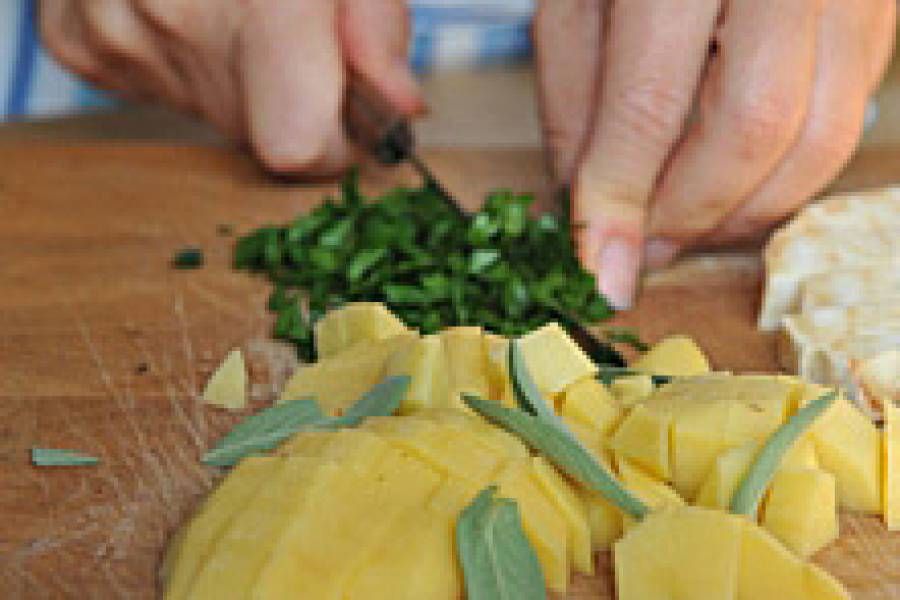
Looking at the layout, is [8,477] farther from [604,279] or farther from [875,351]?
[875,351]

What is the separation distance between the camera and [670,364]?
1711 mm

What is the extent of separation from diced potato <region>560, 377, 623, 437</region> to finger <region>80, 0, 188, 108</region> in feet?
5.62

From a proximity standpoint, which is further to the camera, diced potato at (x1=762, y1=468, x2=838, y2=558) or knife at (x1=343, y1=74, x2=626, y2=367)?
knife at (x1=343, y1=74, x2=626, y2=367)

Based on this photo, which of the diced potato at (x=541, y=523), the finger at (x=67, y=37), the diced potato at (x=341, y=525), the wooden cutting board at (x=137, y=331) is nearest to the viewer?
the diced potato at (x=341, y=525)

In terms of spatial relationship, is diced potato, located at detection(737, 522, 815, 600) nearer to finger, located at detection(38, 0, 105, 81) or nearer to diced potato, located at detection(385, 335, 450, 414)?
diced potato, located at detection(385, 335, 450, 414)

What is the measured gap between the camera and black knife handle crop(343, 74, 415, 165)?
8.31 feet

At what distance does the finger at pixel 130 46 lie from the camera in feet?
9.00

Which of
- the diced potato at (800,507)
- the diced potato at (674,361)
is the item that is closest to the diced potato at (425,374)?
the diced potato at (674,361)

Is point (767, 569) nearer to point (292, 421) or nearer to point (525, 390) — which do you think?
point (525, 390)

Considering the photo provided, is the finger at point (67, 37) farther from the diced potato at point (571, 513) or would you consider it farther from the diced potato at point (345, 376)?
the diced potato at point (571, 513)

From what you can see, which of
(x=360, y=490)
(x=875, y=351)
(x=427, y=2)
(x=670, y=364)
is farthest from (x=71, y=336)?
(x=427, y=2)

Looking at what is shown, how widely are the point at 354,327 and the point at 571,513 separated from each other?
0.54 m

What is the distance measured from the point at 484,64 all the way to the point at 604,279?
1646 mm

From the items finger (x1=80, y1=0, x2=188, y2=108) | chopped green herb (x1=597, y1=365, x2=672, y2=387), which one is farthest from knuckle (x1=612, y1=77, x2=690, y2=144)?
finger (x1=80, y1=0, x2=188, y2=108)
